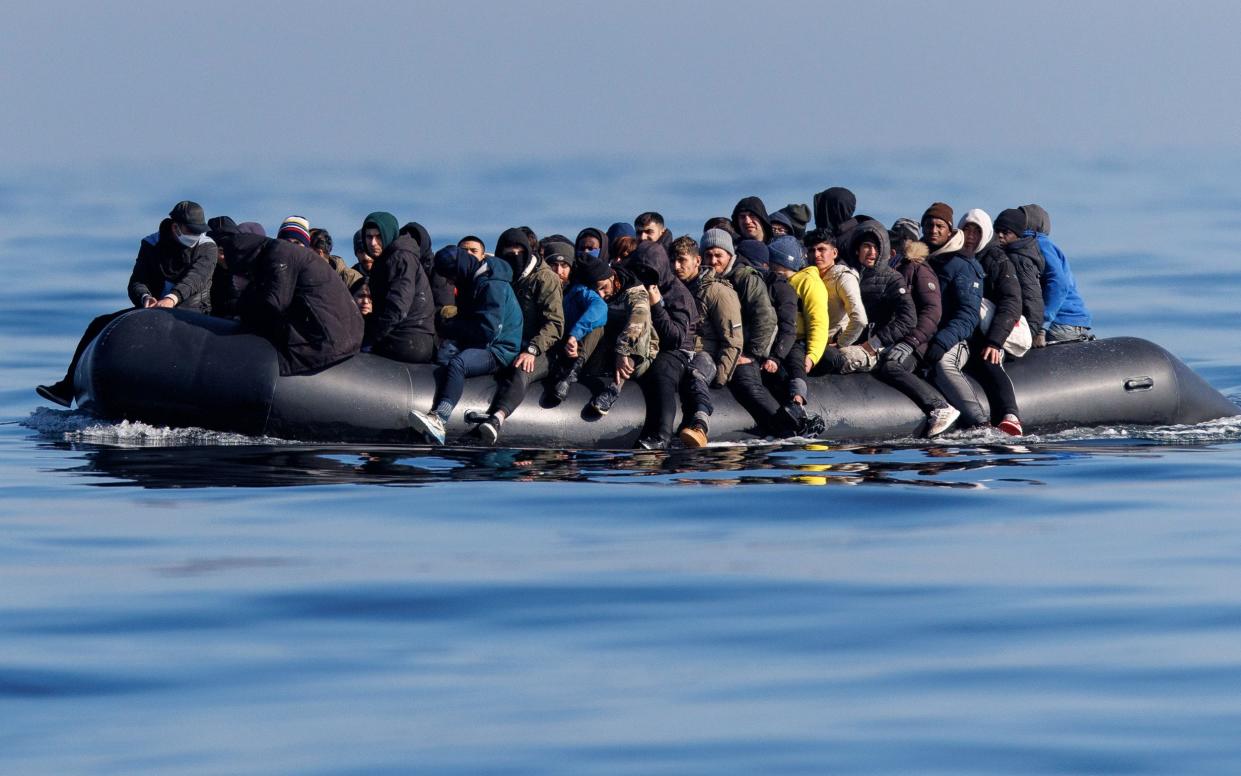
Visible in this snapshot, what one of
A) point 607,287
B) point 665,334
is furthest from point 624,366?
point 607,287

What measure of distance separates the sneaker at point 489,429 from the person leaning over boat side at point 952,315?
428 cm

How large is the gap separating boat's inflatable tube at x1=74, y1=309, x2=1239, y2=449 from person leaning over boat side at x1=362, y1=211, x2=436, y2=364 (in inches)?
6.3

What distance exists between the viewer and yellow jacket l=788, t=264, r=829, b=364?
751 inches

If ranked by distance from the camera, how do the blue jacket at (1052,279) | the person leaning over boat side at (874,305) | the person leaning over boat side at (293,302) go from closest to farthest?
the person leaning over boat side at (293,302) → the person leaning over boat side at (874,305) → the blue jacket at (1052,279)

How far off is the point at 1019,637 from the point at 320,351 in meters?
7.89

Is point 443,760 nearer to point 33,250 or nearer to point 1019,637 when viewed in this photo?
point 1019,637

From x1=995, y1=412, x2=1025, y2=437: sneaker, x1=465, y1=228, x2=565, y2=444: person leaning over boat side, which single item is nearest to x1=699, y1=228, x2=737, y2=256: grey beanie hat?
x1=465, y1=228, x2=565, y2=444: person leaning over boat side

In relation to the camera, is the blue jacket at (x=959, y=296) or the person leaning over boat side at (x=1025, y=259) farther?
the person leaning over boat side at (x=1025, y=259)

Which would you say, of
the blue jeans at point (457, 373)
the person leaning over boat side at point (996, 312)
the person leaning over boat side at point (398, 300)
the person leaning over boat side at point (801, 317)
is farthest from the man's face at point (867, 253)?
the person leaning over boat side at point (398, 300)

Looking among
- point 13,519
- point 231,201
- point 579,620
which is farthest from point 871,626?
point 231,201

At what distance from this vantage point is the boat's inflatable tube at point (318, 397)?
17.8 meters

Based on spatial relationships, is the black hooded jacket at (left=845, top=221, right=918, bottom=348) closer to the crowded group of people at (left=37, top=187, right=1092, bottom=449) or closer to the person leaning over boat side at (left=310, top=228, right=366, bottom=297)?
the crowded group of people at (left=37, top=187, right=1092, bottom=449)

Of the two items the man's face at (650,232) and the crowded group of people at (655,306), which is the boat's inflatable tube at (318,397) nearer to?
the crowded group of people at (655,306)

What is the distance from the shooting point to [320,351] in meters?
17.8
